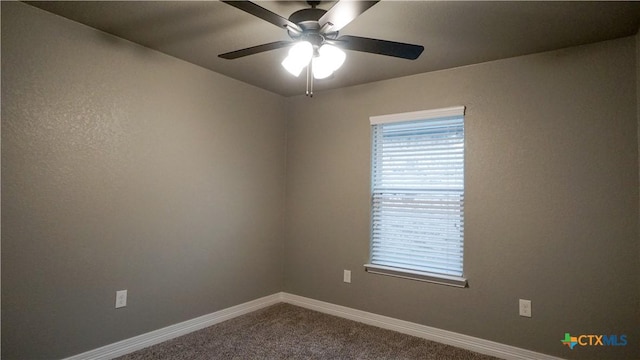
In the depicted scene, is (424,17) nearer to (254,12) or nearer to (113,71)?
(254,12)

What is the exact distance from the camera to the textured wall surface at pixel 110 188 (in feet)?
7.03

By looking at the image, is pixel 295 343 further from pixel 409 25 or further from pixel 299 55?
pixel 409 25

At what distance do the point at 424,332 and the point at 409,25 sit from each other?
8.15ft

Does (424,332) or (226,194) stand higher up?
(226,194)

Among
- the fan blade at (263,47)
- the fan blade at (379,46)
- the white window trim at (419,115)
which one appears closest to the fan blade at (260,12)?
the fan blade at (263,47)

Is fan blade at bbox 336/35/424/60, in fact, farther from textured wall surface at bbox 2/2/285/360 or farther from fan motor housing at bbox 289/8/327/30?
textured wall surface at bbox 2/2/285/360

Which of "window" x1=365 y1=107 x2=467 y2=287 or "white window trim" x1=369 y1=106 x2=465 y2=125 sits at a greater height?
"white window trim" x1=369 y1=106 x2=465 y2=125

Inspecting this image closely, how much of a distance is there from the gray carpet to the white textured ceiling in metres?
2.35

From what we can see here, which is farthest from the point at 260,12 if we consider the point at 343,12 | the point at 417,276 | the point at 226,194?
the point at 417,276

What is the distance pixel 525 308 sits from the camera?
2646mm

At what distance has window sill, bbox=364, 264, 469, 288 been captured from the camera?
2918 millimetres

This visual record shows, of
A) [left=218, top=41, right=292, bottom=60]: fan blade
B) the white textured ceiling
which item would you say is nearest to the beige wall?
the white textured ceiling

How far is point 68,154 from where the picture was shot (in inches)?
92.1

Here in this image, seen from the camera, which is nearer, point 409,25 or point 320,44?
point 320,44
